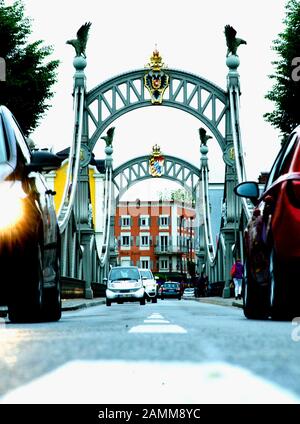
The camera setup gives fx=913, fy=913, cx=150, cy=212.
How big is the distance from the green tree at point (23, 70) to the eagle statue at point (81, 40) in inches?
196

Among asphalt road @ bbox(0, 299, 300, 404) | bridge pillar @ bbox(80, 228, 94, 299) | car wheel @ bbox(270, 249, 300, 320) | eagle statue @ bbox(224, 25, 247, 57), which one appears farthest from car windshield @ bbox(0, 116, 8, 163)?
eagle statue @ bbox(224, 25, 247, 57)

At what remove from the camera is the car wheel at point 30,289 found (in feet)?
30.3

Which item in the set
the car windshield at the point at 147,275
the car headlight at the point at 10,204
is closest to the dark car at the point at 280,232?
the car headlight at the point at 10,204

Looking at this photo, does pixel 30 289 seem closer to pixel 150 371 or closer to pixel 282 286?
pixel 282 286

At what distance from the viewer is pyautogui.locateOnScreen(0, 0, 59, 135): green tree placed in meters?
36.4

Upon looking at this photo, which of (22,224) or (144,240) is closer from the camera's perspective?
(22,224)

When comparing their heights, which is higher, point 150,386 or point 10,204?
point 10,204

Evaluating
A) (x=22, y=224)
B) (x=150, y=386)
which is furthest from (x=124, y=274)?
(x=150, y=386)

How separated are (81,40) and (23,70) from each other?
23.7ft

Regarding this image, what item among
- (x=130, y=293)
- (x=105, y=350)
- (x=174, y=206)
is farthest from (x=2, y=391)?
(x=174, y=206)

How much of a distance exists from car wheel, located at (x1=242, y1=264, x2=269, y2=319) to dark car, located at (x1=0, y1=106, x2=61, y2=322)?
7.76 feet

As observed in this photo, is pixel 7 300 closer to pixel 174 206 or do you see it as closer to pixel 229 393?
pixel 229 393

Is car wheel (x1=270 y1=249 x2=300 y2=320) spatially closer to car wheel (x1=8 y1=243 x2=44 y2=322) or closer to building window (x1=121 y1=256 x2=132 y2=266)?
car wheel (x1=8 y1=243 x2=44 y2=322)

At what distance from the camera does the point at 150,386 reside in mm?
3271
